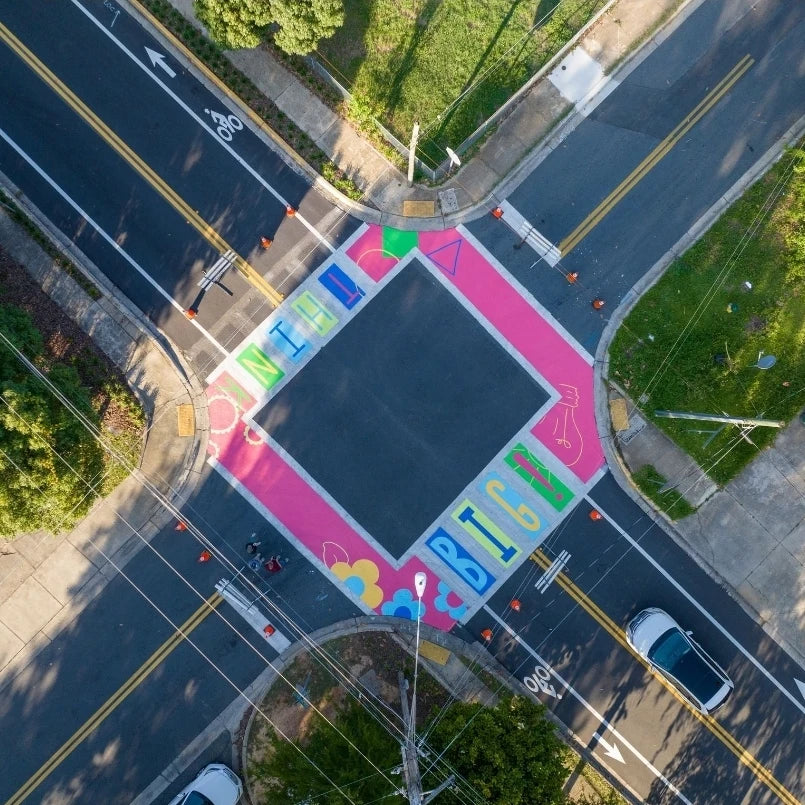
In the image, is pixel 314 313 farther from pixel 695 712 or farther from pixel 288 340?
pixel 695 712

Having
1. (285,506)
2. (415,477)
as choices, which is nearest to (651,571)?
(415,477)

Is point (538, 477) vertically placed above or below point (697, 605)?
below

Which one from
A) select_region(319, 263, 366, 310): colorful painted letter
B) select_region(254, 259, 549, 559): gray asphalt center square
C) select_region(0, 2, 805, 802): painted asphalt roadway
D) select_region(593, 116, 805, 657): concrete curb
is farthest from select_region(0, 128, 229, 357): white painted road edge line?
select_region(593, 116, 805, 657): concrete curb

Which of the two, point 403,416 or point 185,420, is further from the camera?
point 403,416

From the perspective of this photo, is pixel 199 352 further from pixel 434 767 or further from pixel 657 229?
pixel 657 229

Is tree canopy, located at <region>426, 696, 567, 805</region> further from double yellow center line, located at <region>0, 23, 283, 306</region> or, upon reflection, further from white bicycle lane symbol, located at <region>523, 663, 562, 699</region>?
double yellow center line, located at <region>0, 23, 283, 306</region>

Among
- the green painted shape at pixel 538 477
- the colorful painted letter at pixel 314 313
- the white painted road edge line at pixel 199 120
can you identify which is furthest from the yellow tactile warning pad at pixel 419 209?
the green painted shape at pixel 538 477

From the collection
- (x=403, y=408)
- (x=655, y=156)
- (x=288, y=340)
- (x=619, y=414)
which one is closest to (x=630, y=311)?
(x=619, y=414)
